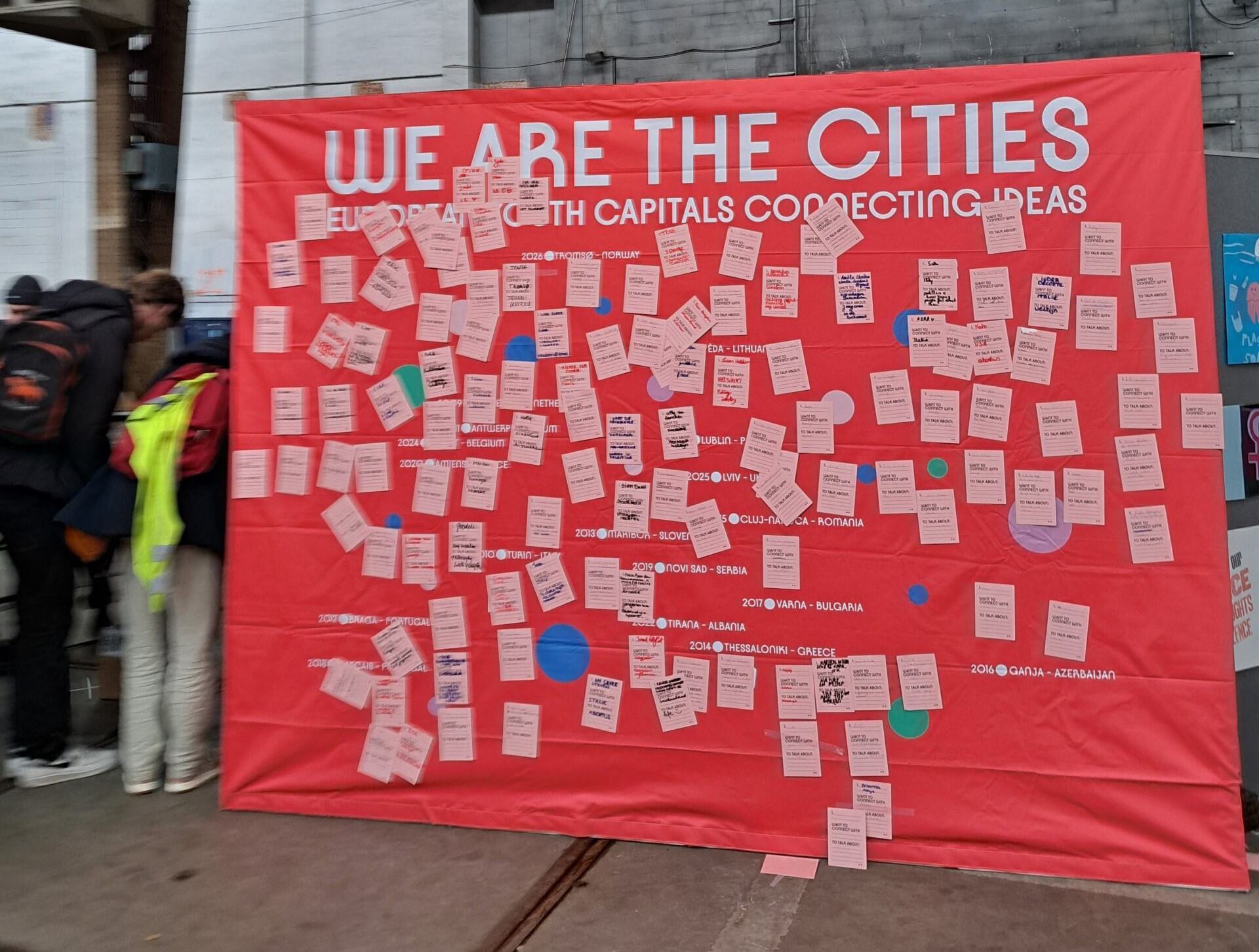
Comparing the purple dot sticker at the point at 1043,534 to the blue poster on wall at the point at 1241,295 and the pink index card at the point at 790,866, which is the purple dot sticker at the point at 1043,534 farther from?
the pink index card at the point at 790,866

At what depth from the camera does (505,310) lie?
3.32 meters

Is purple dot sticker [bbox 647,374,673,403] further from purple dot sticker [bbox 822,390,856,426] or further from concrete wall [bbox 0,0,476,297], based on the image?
concrete wall [bbox 0,0,476,297]

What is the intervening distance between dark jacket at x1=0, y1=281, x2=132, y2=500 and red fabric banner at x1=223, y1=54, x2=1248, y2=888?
0.66 metres

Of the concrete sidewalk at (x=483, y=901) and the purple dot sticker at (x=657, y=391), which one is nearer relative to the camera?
the concrete sidewalk at (x=483, y=901)

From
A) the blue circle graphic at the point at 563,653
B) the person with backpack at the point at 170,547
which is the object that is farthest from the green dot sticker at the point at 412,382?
the blue circle graphic at the point at 563,653

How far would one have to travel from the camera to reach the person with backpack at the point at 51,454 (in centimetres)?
359

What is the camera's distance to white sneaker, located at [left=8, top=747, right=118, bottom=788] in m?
3.80

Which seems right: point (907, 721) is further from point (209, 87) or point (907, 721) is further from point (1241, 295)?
point (209, 87)

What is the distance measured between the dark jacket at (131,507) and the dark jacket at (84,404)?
165 millimetres

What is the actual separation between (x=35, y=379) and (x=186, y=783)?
1.64 metres

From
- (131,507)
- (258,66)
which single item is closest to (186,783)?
(131,507)

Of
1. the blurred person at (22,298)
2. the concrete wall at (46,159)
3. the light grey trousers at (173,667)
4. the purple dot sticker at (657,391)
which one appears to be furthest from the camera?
the concrete wall at (46,159)

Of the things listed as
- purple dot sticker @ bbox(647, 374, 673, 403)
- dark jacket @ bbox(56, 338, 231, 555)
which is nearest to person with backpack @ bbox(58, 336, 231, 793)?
dark jacket @ bbox(56, 338, 231, 555)

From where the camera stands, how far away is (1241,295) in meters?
3.46
